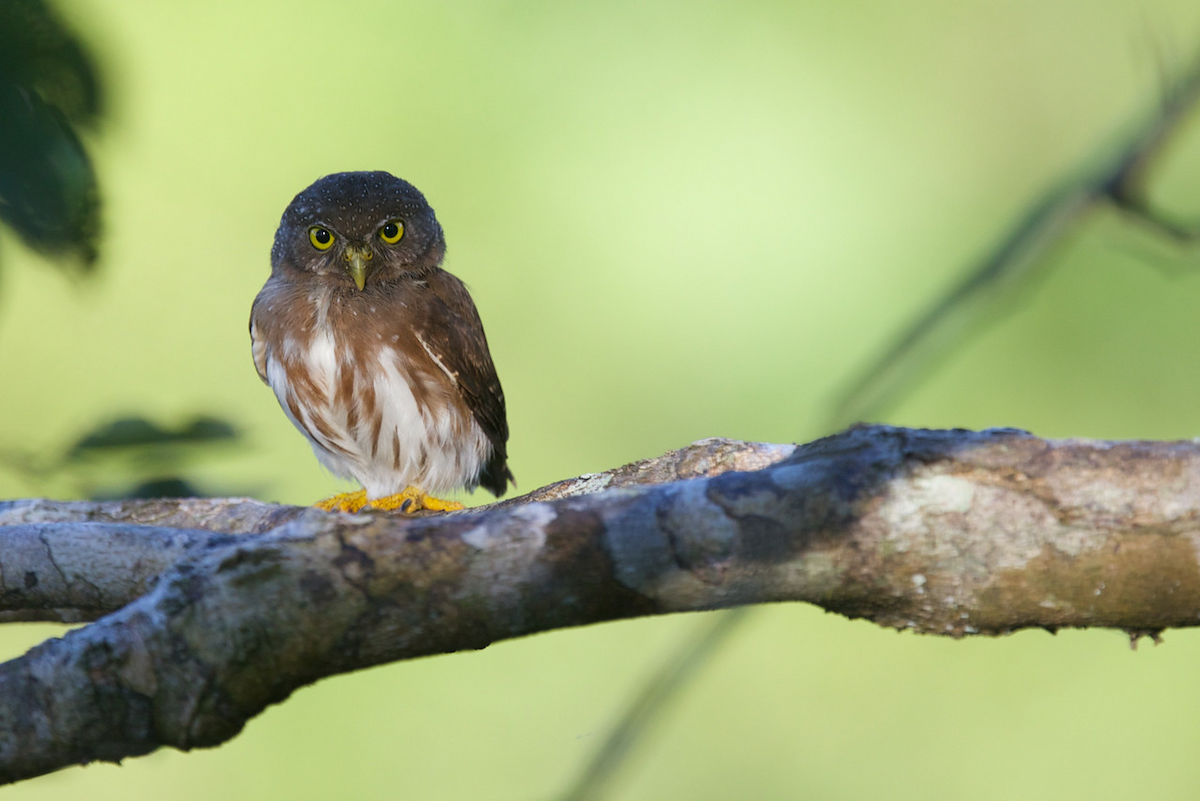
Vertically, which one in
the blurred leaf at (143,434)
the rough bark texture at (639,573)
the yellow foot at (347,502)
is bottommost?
the rough bark texture at (639,573)

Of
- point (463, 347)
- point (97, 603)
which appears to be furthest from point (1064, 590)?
point (463, 347)

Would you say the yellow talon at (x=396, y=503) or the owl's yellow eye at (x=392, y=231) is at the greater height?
the owl's yellow eye at (x=392, y=231)

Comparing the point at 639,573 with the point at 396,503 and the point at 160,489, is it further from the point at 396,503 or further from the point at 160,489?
the point at 396,503

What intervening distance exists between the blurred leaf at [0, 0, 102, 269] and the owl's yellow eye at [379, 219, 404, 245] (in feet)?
6.83

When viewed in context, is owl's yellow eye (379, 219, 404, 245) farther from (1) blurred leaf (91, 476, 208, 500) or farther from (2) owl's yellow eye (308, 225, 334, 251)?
(1) blurred leaf (91, 476, 208, 500)

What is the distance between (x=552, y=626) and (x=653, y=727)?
0.33 m

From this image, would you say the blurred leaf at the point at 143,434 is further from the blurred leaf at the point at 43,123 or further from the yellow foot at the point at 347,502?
the yellow foot at the point at 347,502

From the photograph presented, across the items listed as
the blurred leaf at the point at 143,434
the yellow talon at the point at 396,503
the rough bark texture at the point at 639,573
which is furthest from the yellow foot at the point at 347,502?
the rough bark texture at the point at 639,573

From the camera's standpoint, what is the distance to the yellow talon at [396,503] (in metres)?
3.78

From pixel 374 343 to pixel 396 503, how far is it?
2.11 ft

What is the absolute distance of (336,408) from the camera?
151 inches

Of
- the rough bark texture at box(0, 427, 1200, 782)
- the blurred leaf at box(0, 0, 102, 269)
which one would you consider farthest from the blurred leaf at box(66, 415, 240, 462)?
the rough bark texture at box(0, 427, 1200, 782)

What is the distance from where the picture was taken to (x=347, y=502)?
399cm

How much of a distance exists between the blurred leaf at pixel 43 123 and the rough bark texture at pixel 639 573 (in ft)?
2.33
